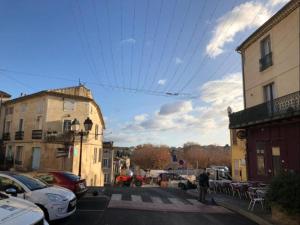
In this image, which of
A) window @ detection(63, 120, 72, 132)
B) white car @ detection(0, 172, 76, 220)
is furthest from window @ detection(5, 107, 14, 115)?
white car @ detection(0, 172, 76, 220)

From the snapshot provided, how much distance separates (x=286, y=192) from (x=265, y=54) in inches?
446

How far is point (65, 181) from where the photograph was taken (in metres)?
13.7

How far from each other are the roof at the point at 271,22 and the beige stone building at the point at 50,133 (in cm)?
2135

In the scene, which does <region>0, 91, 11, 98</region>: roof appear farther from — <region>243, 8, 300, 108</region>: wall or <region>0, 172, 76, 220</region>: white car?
<region>0, 172, 76, 220</region>: white car

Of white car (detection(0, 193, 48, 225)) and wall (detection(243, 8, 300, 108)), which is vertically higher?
wall (detection(243, 8, 300, 108))

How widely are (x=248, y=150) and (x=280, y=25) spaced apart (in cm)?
785

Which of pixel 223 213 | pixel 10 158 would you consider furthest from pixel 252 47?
pixel 10 158

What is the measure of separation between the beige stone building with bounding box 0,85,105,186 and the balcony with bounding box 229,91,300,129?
20.2m

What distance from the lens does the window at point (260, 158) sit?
19406mm

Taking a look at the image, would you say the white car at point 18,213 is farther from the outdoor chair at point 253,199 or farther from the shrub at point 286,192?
the outdoor chair at point 253,199

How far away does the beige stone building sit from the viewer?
3691cm

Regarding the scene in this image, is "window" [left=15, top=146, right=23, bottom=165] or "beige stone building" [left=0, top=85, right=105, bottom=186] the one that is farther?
"window" [left=15, top=146, right=23, bottom=165]

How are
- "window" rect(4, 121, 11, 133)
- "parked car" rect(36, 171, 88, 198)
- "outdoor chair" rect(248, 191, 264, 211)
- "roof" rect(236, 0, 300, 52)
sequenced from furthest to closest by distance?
"window" rect(4, 121, 11, 133) < "roof" rect(236, 0, 300, 52) < "parked car" rect(36, 171, 88, 198) < "outdoor chair" rect(248, 191, 264, 211)

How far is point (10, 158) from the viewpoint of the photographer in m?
40.5
